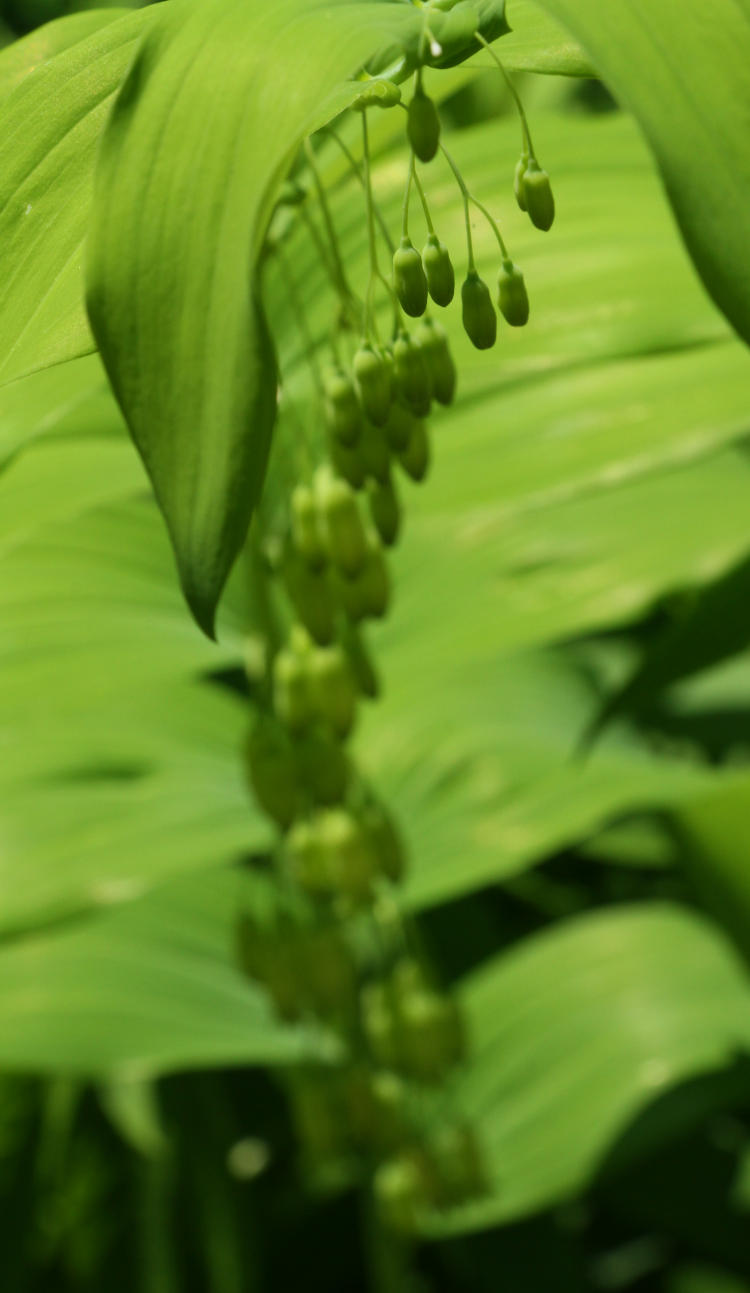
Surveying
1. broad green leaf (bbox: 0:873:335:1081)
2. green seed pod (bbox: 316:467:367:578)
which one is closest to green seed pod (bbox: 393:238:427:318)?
green seed pod (bbox: 316:467:367:578)

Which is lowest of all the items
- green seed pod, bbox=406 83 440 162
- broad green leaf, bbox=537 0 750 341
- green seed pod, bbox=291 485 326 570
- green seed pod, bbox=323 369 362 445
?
green seed pod, bbox=291 485 326 570

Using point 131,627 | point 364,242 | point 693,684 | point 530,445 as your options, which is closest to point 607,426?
point 530,445

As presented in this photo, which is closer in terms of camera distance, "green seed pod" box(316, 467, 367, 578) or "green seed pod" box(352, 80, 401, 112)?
"green seed pod" box(352, 80, 401, 112)

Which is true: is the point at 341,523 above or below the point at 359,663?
above

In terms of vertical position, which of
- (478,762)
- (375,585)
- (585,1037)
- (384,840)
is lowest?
(585,1037)

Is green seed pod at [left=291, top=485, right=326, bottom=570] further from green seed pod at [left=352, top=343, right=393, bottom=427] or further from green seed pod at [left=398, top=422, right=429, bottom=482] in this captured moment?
green seed pod at [left=352, top=343, right=393, bottom=427]

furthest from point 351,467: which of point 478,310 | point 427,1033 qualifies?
point 427,1033

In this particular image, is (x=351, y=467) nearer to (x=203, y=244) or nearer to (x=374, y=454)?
(x=374, y=454)
